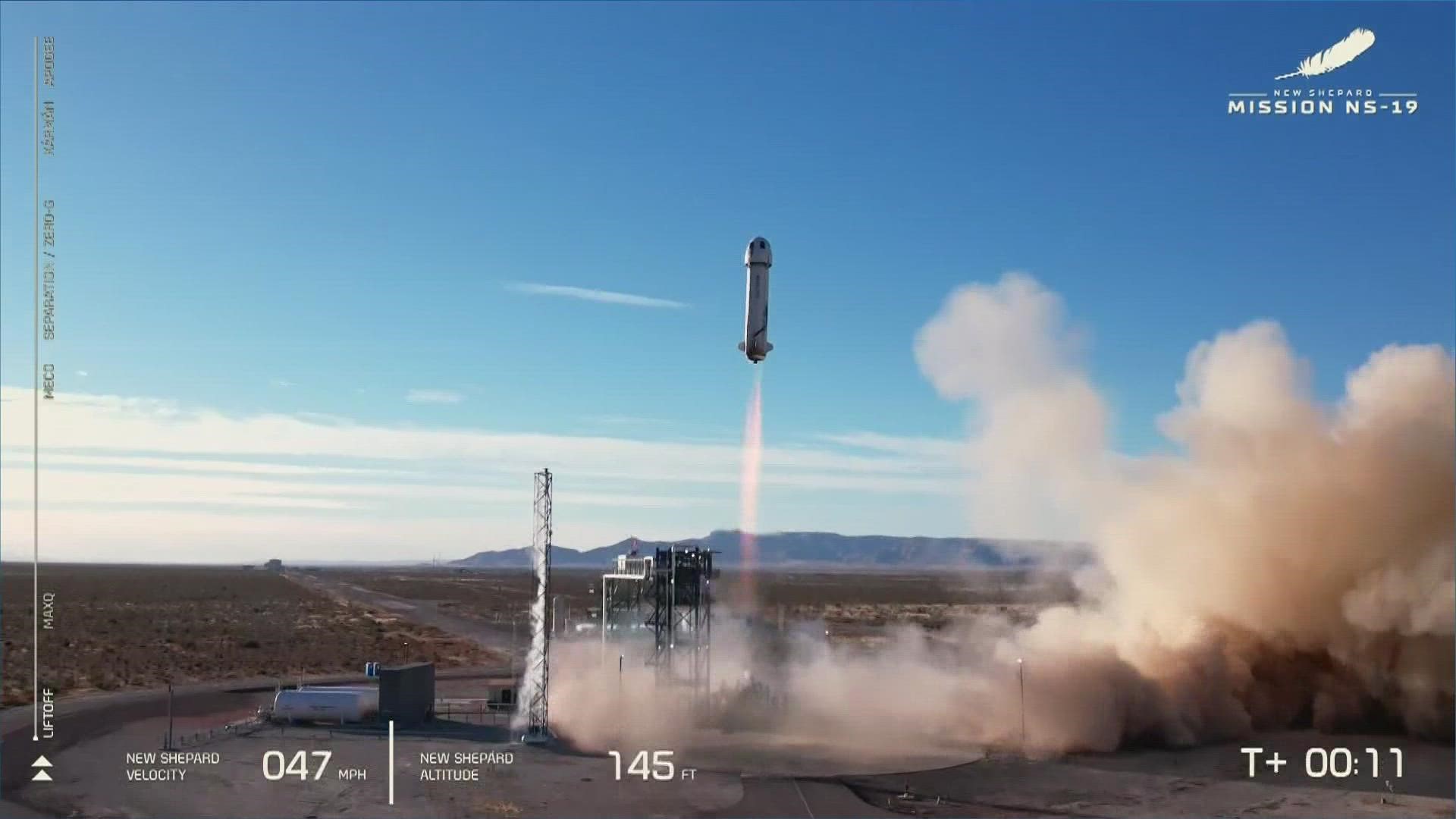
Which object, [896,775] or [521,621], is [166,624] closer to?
[521,621]

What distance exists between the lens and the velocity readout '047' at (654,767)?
42.4m

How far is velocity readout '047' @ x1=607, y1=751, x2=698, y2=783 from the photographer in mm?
42406

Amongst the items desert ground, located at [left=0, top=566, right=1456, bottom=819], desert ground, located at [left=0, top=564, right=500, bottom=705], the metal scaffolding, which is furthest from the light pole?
desert ground, located at [left=0, top=564, right=500, bottom=705]

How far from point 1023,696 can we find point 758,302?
2269 cm

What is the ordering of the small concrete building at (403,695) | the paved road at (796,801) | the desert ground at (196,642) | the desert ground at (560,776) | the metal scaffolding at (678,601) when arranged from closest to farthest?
the paved road at (796,801) → the desert ground at (560,776) → the small concrete building at (403,695) → the metal scaffolding at (678,601) → the desert ground at (196,642)

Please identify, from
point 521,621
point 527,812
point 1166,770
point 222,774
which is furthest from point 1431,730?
point 521,621

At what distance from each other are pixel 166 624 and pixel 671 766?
80187 mm

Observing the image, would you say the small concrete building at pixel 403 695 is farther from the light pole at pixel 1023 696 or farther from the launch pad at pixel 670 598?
the light pole at pixel 1023 696

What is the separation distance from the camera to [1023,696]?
51562 millimetres

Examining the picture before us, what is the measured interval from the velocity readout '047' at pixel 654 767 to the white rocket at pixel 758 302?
17694 millimetres

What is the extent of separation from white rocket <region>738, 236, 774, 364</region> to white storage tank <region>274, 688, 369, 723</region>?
26.1m

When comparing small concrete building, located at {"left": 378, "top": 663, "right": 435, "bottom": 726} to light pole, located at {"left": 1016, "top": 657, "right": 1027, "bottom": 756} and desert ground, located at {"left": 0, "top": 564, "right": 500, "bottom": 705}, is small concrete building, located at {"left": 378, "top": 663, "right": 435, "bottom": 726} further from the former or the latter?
light pole, located at {"left": 1016, "top": 657, "right": 1027, "bottom": 756}

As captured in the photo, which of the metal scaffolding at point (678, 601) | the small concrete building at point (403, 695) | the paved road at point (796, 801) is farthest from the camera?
the metal scaffolding at point (678, 601)

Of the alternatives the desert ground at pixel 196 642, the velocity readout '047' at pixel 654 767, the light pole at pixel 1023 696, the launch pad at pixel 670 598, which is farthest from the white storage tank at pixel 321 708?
the light pole at pixel 1023 696
